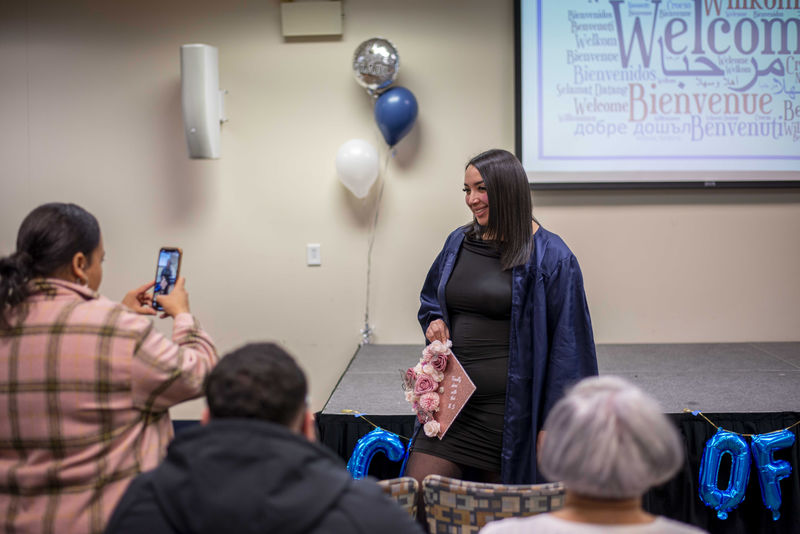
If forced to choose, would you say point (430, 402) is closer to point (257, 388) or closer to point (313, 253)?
point (257, 388)

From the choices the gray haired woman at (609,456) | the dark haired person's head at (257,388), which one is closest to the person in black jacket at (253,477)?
the dark haired person's head at (257,388)

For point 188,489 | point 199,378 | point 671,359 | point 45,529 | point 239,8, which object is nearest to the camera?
point 188,489

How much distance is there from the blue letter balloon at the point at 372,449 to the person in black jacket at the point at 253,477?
1.44 metres

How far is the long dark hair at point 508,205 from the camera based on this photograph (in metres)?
2.07

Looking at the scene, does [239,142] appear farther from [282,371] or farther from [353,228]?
[282,371]

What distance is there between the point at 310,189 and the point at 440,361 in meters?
1.88

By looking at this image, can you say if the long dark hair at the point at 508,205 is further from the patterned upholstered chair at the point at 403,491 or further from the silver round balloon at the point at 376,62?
the silver round balloon at the point at 376,62

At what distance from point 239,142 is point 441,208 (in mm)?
1083

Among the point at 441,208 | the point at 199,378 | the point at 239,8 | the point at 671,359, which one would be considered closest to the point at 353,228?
the point at 441,208

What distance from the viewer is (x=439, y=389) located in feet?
6.91

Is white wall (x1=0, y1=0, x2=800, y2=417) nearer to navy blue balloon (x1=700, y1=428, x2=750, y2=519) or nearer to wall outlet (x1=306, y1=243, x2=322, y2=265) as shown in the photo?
wall outlet (x1=306, y1=243, x2=322, y2=265)

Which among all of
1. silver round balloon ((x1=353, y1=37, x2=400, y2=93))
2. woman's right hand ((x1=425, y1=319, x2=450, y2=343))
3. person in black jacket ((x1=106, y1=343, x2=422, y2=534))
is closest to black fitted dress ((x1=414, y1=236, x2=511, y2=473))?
woman's right hand ((x1=425, y1=319, x2=450, y2=343))

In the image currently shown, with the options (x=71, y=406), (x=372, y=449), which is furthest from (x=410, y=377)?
(x=71, y=406)

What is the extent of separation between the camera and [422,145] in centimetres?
372
